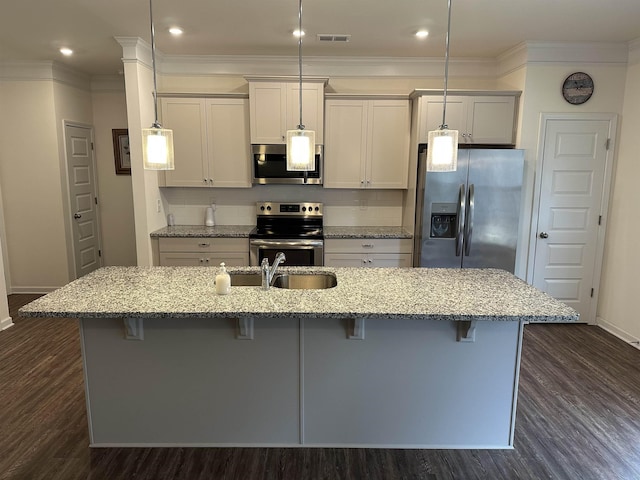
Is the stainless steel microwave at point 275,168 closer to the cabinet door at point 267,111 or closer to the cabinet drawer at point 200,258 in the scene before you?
the cabinet door at point 267,111

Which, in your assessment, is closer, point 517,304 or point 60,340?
point 517,304

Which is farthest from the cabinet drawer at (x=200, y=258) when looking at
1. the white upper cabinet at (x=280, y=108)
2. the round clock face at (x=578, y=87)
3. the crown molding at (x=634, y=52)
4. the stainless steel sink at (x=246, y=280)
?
the crown molding at (x=634, y=52)

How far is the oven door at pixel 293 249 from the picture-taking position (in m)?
4.14

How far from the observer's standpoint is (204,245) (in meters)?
4.25

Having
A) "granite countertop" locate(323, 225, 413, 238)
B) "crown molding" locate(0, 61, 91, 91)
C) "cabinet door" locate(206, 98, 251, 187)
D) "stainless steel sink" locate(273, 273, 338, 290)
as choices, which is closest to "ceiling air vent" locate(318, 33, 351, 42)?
"cabinet door" locate(206, 98, 251, 187)

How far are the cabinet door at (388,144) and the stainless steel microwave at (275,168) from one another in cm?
55

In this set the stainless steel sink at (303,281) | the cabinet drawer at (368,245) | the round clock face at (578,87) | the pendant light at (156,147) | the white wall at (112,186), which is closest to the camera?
the pendant light at (156,147)

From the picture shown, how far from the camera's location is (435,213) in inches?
153

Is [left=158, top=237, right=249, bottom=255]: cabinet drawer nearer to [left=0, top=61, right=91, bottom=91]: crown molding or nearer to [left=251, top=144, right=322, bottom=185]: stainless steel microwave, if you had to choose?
[left=251, top=144, right=322, bottom=185]: stainless steel microwave

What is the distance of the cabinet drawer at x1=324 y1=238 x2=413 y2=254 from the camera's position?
4.23m

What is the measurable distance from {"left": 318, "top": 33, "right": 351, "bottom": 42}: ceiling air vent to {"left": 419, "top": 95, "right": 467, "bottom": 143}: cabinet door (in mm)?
912

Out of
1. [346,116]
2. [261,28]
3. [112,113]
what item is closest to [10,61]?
[112,113]

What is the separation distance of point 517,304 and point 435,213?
192 cm

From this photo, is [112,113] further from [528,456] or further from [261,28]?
[528,456]
